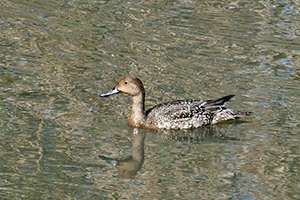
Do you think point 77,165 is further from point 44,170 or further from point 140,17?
point 140,17

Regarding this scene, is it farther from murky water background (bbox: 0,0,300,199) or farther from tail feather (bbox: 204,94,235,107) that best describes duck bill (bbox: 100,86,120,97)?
tail feather (bbox: 204,94,235,107)

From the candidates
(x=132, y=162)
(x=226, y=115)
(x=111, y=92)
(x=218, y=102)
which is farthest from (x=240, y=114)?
(x=132, y=162)

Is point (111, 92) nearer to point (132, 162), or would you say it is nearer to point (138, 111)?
point (138, 111)

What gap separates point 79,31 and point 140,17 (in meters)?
1.34

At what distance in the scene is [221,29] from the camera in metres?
14.9

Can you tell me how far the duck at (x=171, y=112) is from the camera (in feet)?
37.2

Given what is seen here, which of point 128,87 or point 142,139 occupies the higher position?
point 128,87

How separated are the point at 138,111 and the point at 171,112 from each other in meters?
0.43

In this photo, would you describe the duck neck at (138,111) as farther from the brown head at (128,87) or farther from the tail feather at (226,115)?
the tail feather at (226,115)

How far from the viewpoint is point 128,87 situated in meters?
11.5

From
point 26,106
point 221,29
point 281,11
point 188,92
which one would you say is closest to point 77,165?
point 26,106

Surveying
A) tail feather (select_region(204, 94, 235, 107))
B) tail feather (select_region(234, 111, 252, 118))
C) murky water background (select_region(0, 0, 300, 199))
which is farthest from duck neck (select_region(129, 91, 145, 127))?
tail feather (select_region(234, 111, 252, 118))

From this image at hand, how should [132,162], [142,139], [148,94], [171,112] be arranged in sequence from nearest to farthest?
[132,162], [142,139], [171,112], [148,94]

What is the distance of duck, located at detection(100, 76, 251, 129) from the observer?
11344 mm
